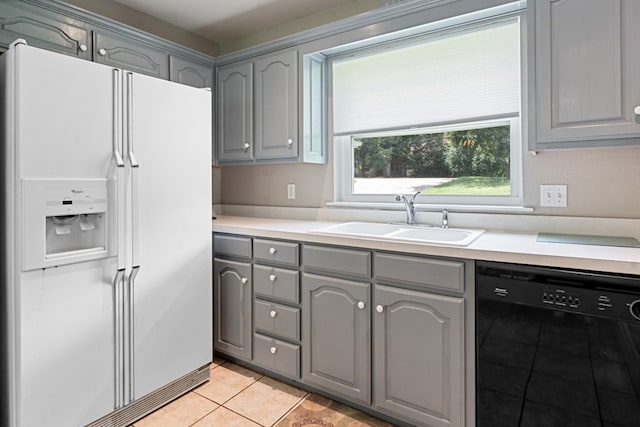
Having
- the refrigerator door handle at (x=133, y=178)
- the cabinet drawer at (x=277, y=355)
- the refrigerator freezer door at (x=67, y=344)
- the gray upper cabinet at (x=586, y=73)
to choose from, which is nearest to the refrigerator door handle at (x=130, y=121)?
the refrigerator door handle at (x=133, y=178)

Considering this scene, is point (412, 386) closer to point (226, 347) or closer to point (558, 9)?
point (226, 347)

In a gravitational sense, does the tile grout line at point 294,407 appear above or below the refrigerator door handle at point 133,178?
below

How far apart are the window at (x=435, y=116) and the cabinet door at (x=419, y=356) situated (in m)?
0.85

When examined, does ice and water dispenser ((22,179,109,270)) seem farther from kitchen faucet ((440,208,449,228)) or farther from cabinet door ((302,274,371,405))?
kitchen faucet ((440,208,449,228))

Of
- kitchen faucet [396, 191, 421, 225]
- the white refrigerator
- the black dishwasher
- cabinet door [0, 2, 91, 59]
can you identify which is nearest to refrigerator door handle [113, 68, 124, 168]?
the white refrigerator

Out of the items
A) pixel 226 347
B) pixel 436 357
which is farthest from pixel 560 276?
pixel 226 347

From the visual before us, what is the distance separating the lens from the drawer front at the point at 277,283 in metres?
2.07

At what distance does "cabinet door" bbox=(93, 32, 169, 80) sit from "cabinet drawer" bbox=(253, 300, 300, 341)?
1.68 m

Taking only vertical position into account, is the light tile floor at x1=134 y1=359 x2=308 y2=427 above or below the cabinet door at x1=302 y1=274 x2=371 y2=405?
below

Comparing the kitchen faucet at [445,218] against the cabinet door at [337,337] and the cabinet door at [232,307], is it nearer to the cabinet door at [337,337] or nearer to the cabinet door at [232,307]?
the cabinet door at [337,337]

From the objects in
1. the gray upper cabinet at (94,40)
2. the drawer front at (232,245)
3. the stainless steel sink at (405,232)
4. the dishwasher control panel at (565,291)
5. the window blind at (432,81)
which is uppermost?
the gray upper cabinet at (94,40)

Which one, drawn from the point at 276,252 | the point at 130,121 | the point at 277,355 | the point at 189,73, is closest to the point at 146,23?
the point at 189,73

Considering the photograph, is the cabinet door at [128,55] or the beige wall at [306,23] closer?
the cabinet door at [128,55]

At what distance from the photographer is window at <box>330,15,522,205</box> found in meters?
2.10
